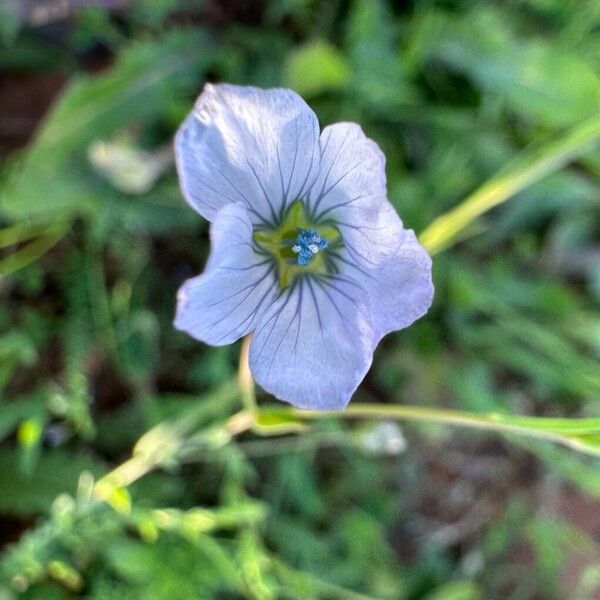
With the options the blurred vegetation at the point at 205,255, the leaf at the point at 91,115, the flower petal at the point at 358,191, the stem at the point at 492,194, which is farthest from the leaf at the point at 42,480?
the flower petal at the point at 358,191

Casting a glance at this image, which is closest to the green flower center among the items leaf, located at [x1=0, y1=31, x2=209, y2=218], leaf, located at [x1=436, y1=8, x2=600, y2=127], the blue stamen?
the blue stamen

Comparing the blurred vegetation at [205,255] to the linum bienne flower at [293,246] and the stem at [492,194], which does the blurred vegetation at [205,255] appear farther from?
the linum bienne flower at [293,246]

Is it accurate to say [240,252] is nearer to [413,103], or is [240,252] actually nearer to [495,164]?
[413,103]

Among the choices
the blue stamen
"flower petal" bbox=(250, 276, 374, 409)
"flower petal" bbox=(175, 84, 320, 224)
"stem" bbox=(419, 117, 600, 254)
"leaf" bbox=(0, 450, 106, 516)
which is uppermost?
"flower petal" bbox=(175, 84, 320, 224)

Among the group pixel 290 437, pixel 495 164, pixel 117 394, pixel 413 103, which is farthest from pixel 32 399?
pixel 495 164

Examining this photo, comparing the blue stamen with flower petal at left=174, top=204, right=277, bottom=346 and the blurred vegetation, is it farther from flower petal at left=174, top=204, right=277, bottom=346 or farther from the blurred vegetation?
the blurred vegetation

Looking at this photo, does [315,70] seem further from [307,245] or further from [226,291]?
[226,291]

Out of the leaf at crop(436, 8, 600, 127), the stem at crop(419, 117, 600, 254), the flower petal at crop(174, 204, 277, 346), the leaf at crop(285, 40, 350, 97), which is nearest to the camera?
the flower petal at crop(174, 204, 277, 346)
